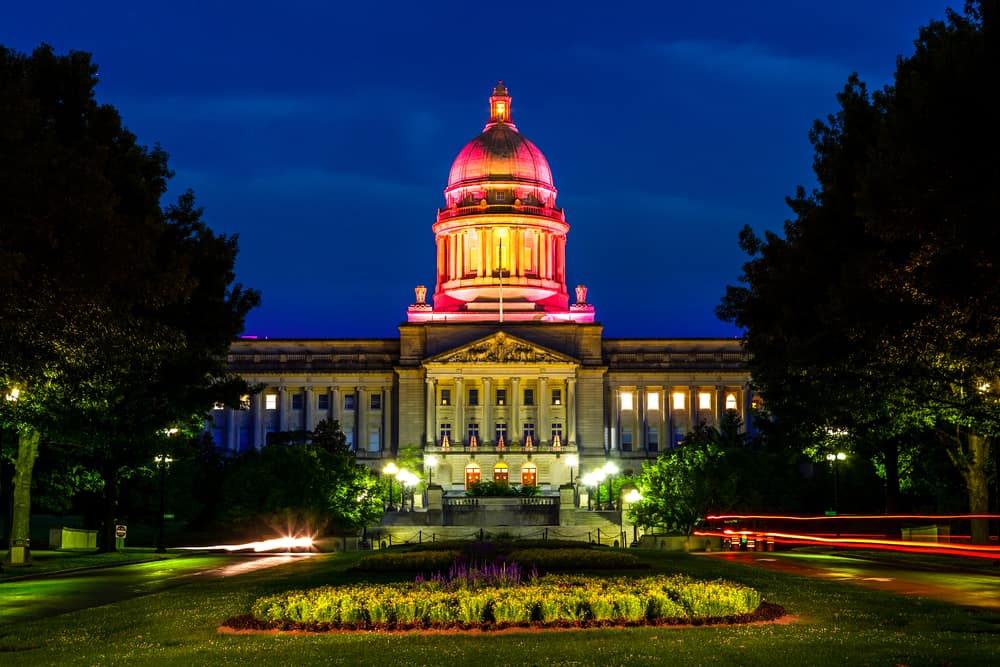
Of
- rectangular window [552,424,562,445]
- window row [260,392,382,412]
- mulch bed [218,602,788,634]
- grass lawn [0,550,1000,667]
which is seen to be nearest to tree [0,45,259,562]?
grass lawn [0,550,1000,667]

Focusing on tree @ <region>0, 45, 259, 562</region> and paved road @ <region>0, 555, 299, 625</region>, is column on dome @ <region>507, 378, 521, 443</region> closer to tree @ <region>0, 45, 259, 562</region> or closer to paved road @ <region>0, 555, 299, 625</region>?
tree @ <region>0, 45, 259, 562</region>

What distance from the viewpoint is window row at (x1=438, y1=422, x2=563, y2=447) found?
12606 centimetres

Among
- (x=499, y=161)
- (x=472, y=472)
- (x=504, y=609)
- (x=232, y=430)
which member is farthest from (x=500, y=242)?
(x=504, y=609)

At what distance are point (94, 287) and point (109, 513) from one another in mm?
24498

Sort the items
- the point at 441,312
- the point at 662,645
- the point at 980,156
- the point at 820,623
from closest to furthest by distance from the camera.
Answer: the point at 662,645, the point at 820,623, the point at 980,156, the point at 441,312

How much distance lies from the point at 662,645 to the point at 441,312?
397 feet

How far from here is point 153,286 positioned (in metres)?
35.4

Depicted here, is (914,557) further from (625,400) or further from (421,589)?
(625,400)

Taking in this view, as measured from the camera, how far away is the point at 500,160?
14612cm

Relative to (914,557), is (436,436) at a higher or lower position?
higher

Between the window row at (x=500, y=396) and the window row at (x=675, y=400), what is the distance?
787cm

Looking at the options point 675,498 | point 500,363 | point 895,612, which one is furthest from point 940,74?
point 500,363

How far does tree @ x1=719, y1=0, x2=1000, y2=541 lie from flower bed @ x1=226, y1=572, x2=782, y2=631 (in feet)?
41.0

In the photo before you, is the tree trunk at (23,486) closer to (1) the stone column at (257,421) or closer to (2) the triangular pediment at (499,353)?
(2) the triangular pediment at (499,353)
